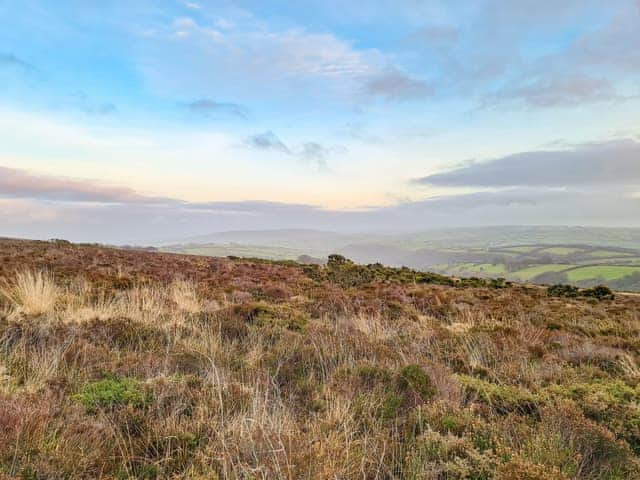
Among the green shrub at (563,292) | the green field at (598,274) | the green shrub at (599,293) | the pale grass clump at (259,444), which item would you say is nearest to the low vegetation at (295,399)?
the pale grass clump at (259,444)

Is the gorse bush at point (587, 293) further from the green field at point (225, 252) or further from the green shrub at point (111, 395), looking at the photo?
the green field at point (225, 252)

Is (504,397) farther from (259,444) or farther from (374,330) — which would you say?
(374,330)

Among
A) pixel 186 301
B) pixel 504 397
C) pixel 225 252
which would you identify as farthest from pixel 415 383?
pixel 225 252

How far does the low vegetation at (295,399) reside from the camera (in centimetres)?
294

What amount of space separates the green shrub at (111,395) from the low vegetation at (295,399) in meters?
0.02

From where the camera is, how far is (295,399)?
4391 mm

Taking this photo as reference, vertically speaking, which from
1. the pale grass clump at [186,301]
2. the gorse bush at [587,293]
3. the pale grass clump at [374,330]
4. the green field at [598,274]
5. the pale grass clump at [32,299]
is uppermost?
the pale grass clump at [32,299]

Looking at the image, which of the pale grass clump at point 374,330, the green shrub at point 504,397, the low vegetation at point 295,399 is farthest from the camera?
the pale grass clump at point 374,330

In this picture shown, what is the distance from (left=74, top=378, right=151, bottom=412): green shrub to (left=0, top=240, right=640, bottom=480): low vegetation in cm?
2

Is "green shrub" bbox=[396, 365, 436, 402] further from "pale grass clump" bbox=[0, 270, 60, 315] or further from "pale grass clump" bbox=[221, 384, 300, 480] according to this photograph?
"pale grass clump" bbox=[0, 270, 60, 315]

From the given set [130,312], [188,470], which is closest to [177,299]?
[130,312]

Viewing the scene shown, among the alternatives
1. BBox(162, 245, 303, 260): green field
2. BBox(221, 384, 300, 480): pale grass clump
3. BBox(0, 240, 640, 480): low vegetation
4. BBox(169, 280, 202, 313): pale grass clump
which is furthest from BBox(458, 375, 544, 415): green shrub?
BBox(162, 245, 303, 260): green field

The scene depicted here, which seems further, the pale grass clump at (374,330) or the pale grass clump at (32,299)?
the pale grass clump at (32,299)

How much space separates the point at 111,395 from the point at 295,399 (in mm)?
2064
